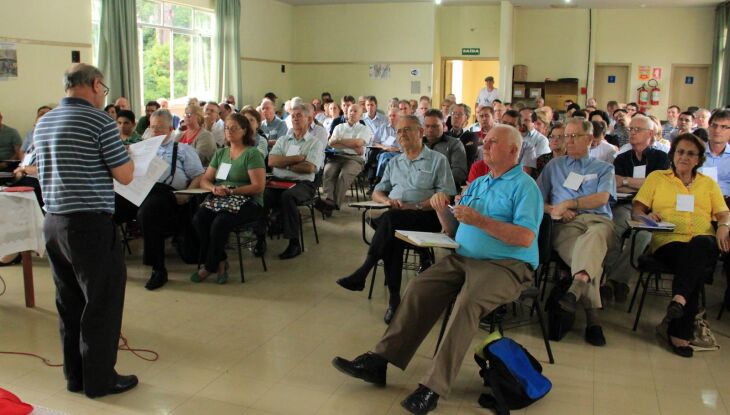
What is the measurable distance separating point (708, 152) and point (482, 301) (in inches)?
117

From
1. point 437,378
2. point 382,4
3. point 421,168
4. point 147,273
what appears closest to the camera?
point 437,378

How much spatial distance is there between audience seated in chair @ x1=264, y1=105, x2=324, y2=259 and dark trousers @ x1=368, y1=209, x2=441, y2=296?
1.48 meters

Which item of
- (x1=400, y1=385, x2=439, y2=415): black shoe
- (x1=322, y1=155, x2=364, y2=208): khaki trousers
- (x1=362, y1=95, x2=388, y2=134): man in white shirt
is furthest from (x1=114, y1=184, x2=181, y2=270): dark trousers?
(x1=362, y1=95, x2=388, y2=134): man in white shirt

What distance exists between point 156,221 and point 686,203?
3505 millimetres

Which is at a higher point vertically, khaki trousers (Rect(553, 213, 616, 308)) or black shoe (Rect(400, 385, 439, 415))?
khaki trousers (Rect(553, 213, 616, 308))

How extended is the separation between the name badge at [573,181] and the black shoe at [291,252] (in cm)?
227

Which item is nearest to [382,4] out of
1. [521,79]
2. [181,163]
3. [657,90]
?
[521,79]

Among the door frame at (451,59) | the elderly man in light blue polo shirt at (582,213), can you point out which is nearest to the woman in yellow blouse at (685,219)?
the elderly man in light blue polo shirt at (582,213)

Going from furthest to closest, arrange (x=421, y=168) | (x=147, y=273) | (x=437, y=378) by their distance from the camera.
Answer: (x=147, y=273) → (x=421, y=168) → (x=437, y=378)

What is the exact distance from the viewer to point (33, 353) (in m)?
3.23

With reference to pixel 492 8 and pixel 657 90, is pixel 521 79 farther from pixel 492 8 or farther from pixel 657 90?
pixel 657 90

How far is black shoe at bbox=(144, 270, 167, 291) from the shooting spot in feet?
14.2

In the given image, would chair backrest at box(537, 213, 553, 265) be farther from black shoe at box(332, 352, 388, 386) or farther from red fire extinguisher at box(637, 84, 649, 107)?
red fire extinguisher at box(637, 84, 649, 107)

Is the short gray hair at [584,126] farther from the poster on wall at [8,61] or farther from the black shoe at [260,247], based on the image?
the poster on wall at [8,61]
